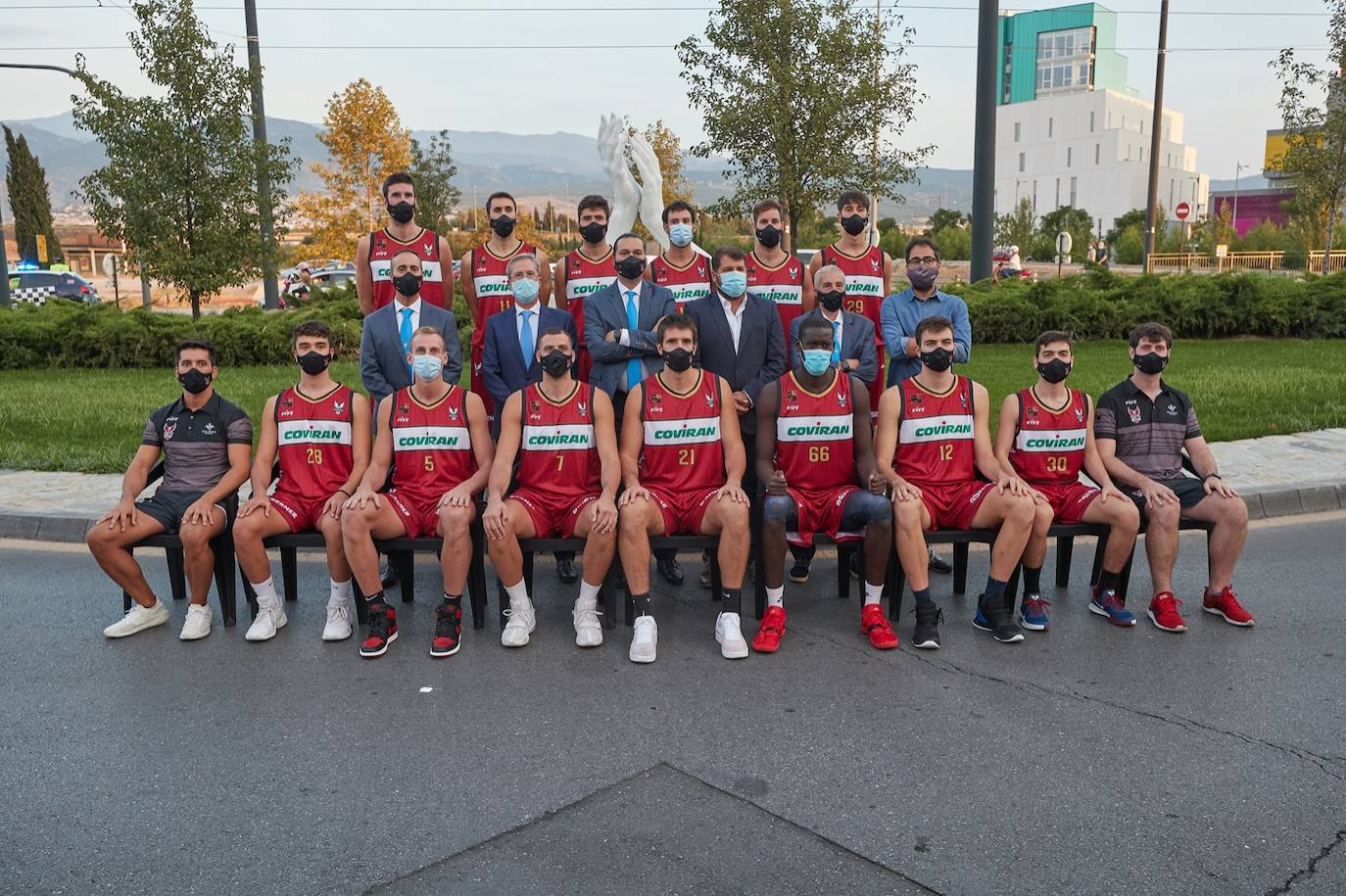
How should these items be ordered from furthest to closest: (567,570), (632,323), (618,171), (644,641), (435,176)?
(435,176)
(618,171)
(567,570)
(632,323)
(644,641)

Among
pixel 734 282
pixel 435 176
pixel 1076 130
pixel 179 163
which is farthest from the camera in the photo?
pixel 1076 130

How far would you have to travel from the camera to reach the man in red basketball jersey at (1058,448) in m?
6.30

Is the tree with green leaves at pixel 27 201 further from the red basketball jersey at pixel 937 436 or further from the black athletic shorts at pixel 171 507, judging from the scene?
the red basketball jersey at pixel 937 436

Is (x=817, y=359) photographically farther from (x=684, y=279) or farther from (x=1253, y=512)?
(x=1253, y=512)

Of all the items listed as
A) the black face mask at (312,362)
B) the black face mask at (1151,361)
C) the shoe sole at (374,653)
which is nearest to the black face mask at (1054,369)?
the black face mask at (1151,361)

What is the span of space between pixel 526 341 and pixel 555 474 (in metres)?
1.21

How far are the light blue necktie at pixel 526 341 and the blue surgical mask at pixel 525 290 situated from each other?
207mm

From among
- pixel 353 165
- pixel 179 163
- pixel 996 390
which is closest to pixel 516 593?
pixel 996 390

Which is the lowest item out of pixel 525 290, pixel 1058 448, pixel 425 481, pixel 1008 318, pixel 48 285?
pixel 425 481

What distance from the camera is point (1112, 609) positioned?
20.5 ft

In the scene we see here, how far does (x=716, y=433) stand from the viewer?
6.41 m

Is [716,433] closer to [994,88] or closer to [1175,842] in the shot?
[1175,842]

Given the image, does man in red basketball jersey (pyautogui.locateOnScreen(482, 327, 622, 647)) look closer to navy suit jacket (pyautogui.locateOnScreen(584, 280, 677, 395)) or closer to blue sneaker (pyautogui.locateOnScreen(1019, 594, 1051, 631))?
navy suit jacket (pyautogui.locateOnScreen(584, 280, 677, 395))

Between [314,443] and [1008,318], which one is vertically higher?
[1008,318]
